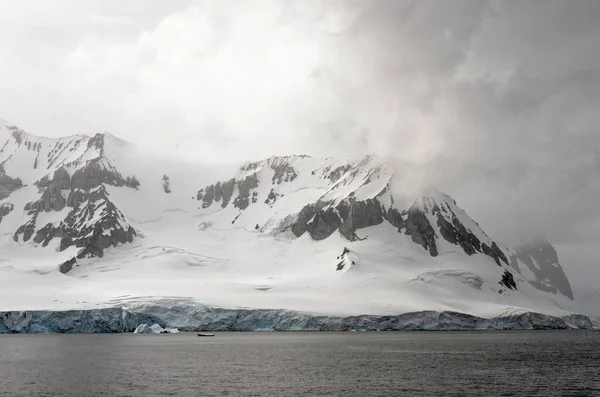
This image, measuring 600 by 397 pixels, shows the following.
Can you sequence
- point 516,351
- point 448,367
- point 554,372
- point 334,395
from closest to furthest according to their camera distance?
point 334,395 → point 554,372 → point 448,367 → point 516,351

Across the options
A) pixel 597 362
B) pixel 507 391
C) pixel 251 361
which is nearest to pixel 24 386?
pixel 251 361

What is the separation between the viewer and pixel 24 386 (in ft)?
258

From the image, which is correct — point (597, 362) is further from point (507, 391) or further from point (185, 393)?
point (185, 393)

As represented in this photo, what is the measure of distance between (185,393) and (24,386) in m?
19.9

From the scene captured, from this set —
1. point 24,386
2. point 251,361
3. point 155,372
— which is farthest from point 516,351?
point 24,386

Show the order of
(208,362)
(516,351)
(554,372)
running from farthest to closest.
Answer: (516,351) < (208,362) < (554,372)

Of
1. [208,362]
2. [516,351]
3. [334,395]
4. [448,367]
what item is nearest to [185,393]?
[334,395]

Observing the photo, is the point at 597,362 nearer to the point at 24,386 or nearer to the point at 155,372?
the point at 155,372

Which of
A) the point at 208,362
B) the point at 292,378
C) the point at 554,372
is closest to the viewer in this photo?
the point at 292,378

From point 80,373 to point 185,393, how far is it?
25160 millimetres

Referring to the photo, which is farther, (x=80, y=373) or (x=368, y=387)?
(x=80, y=373)

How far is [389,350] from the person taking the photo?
132875mm

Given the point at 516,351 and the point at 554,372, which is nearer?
the point at 554,372

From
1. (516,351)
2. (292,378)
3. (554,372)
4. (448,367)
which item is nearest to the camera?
Answer: (292,378)
